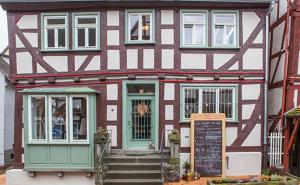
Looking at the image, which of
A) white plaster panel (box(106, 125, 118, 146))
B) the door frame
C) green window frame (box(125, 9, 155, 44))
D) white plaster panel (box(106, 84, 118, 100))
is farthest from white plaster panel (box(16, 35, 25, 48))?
white plaster panel (box(106, 125, 118, 146))

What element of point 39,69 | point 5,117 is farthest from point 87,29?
point 5,117

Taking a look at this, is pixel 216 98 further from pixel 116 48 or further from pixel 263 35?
pixel 116 48

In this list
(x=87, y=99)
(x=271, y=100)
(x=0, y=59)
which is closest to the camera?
(x=87, y=99)

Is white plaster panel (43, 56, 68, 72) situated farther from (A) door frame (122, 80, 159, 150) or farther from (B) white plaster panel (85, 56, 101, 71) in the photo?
(A) door frame (122, 80, 159, 150)

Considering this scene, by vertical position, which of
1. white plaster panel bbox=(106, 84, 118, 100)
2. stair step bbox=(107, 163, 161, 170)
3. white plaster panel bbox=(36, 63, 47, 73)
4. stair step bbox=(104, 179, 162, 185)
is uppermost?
white plaster panel bbox=(36, 63, 47, 73)

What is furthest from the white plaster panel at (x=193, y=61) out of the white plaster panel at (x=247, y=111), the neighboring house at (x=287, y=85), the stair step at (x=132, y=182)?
the stair step at (x=132, y=182)

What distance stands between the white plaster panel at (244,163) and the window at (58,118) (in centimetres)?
552

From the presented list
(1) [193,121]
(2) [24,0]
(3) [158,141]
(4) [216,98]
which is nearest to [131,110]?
(3) [158,141]

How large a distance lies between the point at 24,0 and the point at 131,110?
5.73 metres

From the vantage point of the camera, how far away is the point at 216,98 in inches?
491

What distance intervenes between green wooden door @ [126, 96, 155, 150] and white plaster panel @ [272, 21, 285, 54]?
582 cm

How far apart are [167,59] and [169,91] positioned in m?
1.22

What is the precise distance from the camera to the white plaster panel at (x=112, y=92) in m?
12.3

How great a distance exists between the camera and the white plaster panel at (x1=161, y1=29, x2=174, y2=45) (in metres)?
12.3
